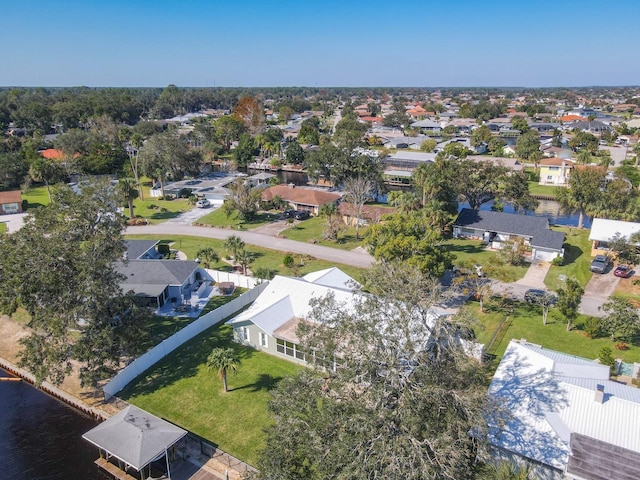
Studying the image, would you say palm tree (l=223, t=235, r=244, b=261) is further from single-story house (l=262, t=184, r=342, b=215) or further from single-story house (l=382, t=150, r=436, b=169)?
single-story house (l=382, t=150, r=436, b=169)

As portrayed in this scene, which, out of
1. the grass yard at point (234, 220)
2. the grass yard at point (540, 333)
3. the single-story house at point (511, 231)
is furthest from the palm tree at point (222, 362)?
the single-story house at point (511, 231)

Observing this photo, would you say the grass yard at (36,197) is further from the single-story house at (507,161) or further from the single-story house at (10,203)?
the single-story house at (507,161)

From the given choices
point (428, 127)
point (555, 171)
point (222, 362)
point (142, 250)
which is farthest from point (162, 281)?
point (428, 127)

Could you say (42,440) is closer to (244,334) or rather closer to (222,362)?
(222,362)

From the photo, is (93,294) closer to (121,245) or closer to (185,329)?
(121,245)

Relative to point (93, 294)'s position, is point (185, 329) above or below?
below

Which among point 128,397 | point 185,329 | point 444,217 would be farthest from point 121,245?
point 444,217

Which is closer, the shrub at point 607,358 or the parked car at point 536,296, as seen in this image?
the shrub at point 607,358
